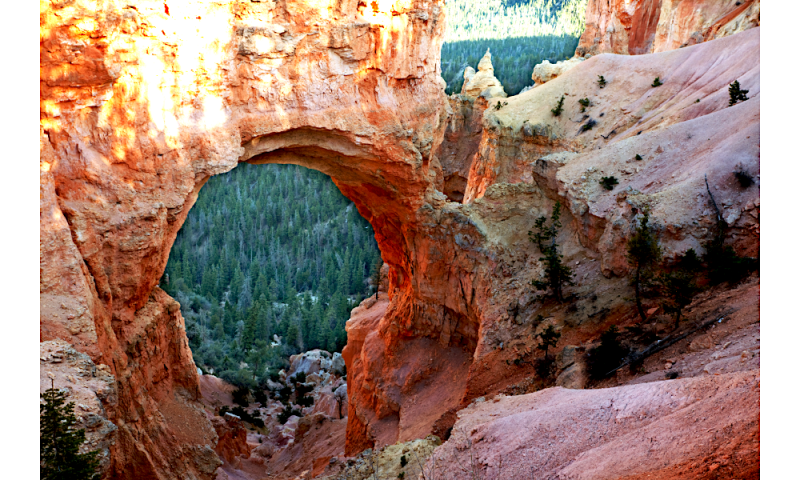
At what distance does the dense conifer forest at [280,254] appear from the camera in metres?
39.7

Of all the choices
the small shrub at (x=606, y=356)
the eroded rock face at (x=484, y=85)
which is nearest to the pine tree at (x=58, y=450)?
the small shrub at (x=606, y=356)

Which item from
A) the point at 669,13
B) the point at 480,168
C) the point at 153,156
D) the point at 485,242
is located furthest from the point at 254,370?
the point at 669,13

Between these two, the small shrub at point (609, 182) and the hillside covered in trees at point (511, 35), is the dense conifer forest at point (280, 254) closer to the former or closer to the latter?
the hillside covered in trees at point (511, 35)

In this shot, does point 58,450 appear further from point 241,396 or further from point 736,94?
point 241,396

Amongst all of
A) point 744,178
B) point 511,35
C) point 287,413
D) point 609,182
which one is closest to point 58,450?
point 744,178

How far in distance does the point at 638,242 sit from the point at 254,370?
25226 mm

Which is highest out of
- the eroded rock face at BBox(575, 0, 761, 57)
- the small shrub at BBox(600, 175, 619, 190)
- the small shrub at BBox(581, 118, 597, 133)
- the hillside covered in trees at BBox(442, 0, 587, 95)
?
the hillside covered in trees at BBox(442, 0, 587, 95)

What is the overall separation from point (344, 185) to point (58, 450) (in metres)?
14.9

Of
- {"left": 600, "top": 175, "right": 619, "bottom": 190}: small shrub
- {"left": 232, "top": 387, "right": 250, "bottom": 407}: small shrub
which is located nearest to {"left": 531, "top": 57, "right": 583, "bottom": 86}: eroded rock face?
{"left": 600, "top": 175, "right": 619, "bottom": 190}: small shrub

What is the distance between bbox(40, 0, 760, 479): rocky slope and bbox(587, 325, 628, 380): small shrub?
5.87ft

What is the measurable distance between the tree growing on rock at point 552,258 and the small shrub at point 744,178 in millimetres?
4618

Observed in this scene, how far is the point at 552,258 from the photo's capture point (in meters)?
17.1

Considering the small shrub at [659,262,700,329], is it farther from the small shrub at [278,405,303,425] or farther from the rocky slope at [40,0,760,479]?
the small shrub at [278,405,303,425]

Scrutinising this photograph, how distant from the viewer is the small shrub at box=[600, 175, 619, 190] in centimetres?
1811
